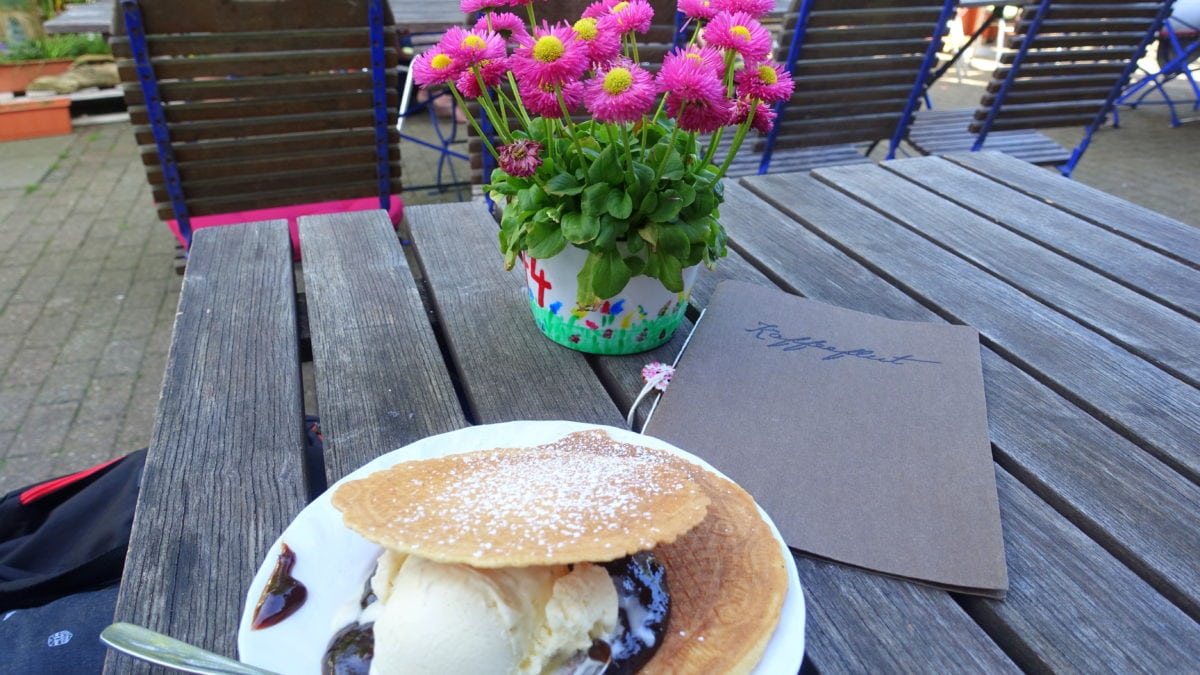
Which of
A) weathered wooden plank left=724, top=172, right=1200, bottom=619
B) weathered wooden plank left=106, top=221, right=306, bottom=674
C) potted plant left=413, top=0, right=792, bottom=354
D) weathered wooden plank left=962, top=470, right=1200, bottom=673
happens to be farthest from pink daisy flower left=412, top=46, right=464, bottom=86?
weathered wooden plank left=962, top=470, right=1200, bottom=673

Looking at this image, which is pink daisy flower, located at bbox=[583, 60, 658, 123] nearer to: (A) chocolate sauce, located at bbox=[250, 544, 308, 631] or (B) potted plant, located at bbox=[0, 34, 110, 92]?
(A) chocolate sauce, located at bbox=[250, 544, 308, 631]

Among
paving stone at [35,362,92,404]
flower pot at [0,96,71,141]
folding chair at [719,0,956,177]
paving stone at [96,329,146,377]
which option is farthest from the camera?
flower pot at [0,96,71,141]

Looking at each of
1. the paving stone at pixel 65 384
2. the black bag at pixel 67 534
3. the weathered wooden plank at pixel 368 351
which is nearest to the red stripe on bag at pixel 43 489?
the black bag at pixel 67 534

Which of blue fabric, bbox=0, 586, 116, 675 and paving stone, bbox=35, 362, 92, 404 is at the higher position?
blue fabric, bbox=0, 586, 116, 675

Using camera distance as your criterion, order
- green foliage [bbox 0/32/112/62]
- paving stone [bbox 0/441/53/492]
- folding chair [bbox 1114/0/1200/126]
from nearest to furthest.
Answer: paving stone [bbox 0/441/53/492] → green foliage [bbox 0/32/112/62] → folding chair [bbox 1114/0/1200/126]

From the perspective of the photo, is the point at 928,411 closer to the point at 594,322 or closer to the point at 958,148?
the point at 594,322

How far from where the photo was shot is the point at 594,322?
44.4 inches

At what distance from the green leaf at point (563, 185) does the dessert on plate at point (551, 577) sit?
425 millimetres

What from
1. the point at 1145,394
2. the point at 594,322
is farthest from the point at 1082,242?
the point at 594,322

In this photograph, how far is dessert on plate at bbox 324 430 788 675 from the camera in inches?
22.6

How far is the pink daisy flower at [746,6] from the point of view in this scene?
950 mm

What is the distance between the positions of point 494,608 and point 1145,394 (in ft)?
3.57

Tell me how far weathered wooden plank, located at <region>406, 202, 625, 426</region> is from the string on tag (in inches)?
1.7

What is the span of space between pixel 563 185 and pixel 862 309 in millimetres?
662
